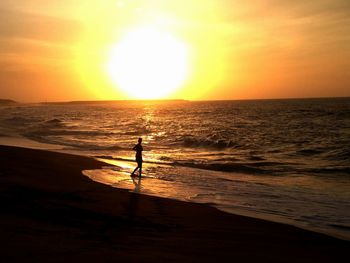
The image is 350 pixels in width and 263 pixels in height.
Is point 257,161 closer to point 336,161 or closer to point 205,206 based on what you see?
point 336,161

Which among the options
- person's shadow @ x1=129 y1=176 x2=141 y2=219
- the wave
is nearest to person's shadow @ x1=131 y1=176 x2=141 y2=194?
person's shadow @ x1=129 y1=176 x2=141 y2=219

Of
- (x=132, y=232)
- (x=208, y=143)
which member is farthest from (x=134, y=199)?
(x=208, y=143)

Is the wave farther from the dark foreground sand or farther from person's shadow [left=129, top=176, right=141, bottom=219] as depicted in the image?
the dark foreground sand

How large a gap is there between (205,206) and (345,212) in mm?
3649

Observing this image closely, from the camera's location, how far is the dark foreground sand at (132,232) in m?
5.94

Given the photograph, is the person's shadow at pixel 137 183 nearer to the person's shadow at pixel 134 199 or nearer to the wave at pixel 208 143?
the person's shadow at pixel 134 199

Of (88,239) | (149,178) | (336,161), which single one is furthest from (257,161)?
(88,239)

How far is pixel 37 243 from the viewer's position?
19.6 ft

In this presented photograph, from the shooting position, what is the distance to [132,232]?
7.25 m

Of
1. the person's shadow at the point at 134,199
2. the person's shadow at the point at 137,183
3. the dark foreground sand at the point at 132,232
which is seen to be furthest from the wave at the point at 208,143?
the dark foreground sand at the point at 132,232

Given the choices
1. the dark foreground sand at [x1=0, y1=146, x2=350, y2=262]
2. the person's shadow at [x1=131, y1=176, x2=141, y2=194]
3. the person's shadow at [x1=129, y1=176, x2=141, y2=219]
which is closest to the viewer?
the dark foreground sand at [x1=0, y1=146, x2=350, y2=262]

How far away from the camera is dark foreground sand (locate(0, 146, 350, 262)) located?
5941 mm

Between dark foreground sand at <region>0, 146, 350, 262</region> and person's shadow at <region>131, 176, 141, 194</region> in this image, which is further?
person's shadow at <region>131, 176, 141, 194</region>

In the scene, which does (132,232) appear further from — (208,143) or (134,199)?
(208,143)
